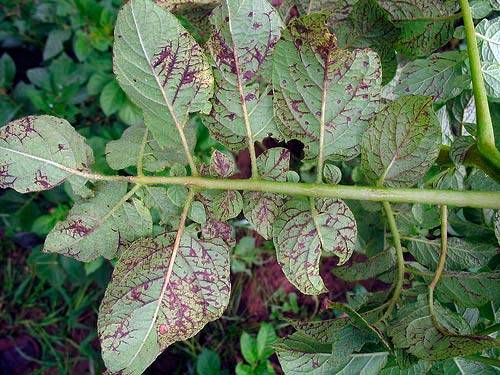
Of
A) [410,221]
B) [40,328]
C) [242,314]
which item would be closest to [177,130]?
[410,221]

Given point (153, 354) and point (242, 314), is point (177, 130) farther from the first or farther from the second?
point (242, 314)

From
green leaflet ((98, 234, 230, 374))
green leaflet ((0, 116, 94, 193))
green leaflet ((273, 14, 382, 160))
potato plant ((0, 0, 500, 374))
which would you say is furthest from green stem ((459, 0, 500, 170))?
green leaflet ((0, 116, 94, 193))

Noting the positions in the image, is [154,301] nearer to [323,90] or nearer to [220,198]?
[220,198]

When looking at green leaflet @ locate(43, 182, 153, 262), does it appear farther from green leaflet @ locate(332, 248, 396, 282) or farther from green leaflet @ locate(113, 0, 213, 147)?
green leaflet @ locate(332, 248, 396, 282)

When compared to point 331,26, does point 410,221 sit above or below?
below

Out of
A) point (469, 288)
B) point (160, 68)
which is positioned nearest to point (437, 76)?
point (469, 288)

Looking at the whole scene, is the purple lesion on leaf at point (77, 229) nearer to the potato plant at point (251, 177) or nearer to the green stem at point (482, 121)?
the potato plant at point (251, 177)
